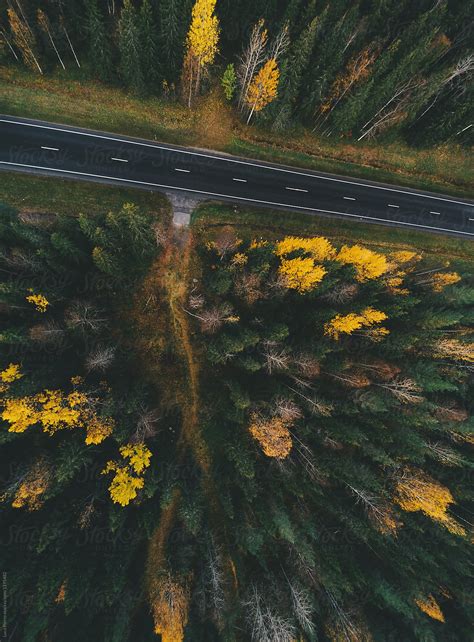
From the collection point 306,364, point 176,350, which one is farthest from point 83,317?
point 306,364

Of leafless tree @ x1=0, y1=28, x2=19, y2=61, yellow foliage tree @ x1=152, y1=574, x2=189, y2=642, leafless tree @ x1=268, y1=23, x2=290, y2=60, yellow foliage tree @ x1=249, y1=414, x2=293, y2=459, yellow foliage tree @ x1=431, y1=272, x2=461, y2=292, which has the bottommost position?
yellow foliage tree @ x1=152, y1=574, x2=189, y2=642

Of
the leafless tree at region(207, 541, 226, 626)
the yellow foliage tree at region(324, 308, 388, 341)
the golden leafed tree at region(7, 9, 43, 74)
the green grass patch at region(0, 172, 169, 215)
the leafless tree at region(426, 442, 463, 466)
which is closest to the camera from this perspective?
A: the golden leafed tree at region(7, 9, 43, 74)

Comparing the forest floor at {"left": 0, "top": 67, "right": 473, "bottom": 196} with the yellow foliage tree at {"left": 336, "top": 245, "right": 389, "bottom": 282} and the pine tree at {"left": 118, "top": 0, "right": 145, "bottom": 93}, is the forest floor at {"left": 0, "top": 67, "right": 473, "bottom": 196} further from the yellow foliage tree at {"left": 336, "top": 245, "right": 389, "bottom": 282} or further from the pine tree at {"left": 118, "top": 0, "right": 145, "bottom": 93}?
the yellow foliage tree at {"left": 336, "top": 245, "right": 389, "bottom": 282}

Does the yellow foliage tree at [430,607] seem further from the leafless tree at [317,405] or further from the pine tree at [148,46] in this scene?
the pine tree at [148,46]

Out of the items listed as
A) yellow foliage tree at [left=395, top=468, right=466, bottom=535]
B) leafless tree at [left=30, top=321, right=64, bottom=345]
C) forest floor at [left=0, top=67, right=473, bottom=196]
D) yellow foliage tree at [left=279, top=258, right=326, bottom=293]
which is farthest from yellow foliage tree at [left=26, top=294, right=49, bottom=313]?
yellow foliage tree at [left=395, top=468, right=466, bottom=535]

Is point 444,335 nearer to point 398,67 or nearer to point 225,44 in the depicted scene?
point 398,67

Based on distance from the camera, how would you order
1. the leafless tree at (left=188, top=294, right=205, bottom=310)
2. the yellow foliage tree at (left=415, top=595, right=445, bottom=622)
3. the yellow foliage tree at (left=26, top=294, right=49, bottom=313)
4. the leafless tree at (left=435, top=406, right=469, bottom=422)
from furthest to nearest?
1. the leafless tree at (left=435, top=406, right=469, bottom=422)
2. the leafless tree at (left=188, top=294, right=205, bottom=310)
3. the yellow foliage tree at (left=415, top=595, right=445, bottom=622)
4. the yellow foliage tree at (left=26, top=294, right=49, bottom=313)

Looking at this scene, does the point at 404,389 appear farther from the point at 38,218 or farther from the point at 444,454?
the point at 38,218
